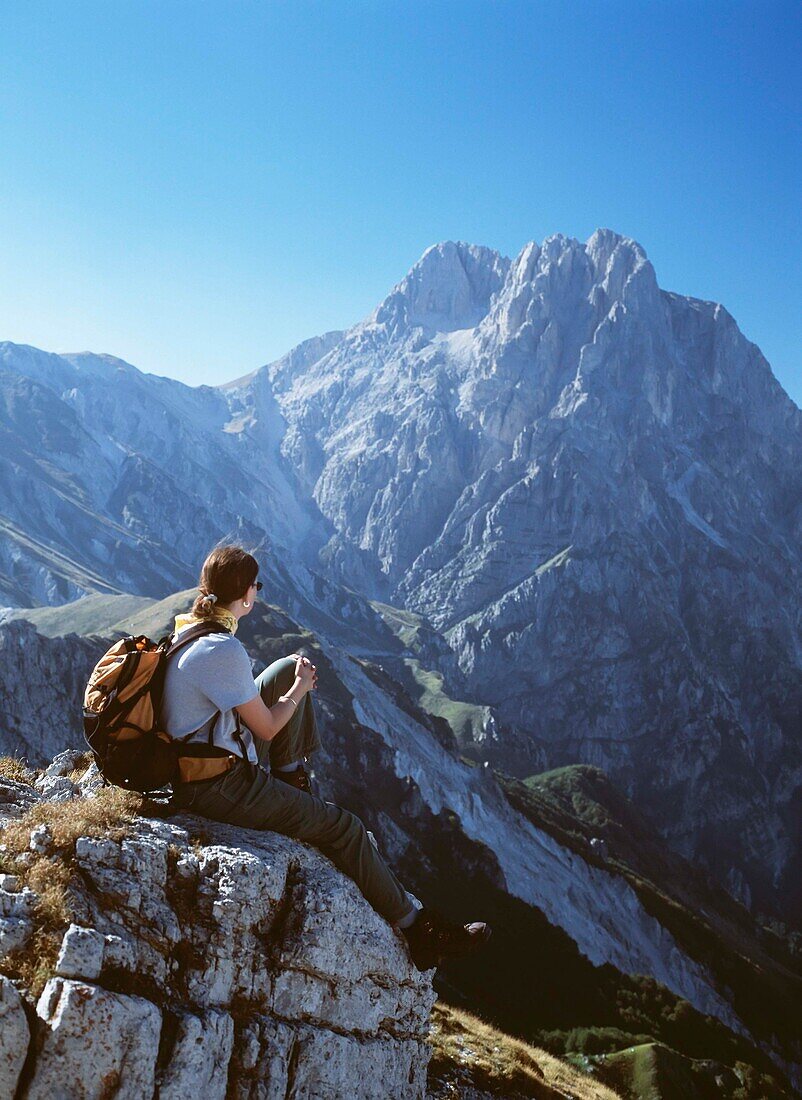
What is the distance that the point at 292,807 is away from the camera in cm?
936

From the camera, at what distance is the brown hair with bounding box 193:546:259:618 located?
891cm

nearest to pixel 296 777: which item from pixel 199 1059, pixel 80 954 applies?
pixel 199 1059

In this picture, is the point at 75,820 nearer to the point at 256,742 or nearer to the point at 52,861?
→ the point at 52,861

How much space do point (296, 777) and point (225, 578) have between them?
3218 mm

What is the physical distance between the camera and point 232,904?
8.34 meters

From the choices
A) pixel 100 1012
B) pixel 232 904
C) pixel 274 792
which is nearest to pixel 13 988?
pixel 100 1012

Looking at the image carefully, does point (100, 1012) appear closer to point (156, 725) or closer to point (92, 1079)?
point (92, 1079)

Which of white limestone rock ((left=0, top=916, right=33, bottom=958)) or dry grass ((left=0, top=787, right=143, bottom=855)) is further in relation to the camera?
dry grass ((left=0, top=787, right=143, bottom=855))

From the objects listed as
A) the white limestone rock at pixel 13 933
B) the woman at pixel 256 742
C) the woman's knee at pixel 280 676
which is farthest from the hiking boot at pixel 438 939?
the white limestone rock at pixel 13 933

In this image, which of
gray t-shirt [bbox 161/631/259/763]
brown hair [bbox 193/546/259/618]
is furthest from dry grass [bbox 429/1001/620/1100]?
brown hair [bbox 193/546/259/618]

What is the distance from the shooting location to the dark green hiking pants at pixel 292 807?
9070 mm

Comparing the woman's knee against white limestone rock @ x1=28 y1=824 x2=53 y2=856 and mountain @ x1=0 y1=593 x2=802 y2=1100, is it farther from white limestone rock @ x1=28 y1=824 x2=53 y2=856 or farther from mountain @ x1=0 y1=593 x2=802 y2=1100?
mountain @ x1=0 y1=593 x2=802 y2=1100

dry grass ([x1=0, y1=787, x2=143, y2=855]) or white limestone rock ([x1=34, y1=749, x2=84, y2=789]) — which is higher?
dry grass ([x1=0, y1=787, x2=143, y2=855])

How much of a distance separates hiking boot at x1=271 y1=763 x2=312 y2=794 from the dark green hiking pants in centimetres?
17
